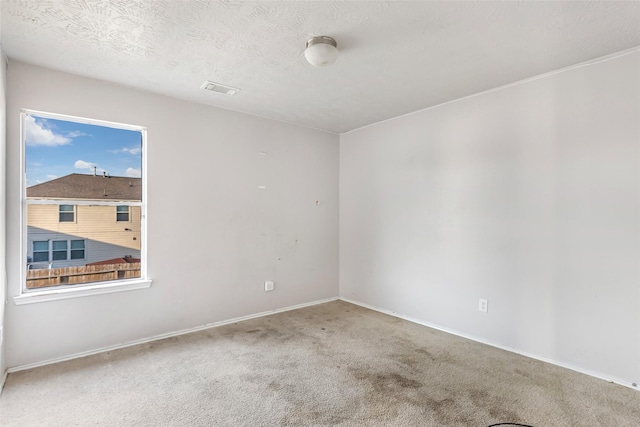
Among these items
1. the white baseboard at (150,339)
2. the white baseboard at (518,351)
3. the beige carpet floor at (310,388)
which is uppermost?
the white baseboard at (150,339)

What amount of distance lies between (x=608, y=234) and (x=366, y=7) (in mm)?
2409

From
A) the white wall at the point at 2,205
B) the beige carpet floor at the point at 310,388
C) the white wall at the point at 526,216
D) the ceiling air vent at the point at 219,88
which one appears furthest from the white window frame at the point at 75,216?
the white wall at the point at 526,216

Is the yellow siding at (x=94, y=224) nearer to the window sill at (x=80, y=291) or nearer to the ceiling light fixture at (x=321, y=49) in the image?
the window sill at (x=80, y=291)

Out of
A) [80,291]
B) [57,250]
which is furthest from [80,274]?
[57,250]

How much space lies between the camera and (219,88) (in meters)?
3.00

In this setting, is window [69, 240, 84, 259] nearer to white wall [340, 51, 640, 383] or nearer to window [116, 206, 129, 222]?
window [116, 206, 129, 222]

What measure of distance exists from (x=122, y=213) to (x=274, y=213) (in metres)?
1.63

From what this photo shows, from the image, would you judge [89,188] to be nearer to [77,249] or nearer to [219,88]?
[77,249]

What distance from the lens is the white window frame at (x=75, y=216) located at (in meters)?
2.53

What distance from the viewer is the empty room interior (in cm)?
201

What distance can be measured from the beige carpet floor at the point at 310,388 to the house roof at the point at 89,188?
139 centimetres

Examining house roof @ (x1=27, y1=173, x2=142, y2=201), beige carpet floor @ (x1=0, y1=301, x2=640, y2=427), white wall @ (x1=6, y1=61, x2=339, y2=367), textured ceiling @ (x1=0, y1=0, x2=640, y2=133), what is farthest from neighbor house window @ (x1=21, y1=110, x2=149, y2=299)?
beige carpet floor @ (x1=0, y1=301, x2=640, y2=427)

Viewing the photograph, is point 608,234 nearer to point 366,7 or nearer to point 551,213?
point 551,213

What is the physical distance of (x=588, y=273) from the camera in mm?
2488
